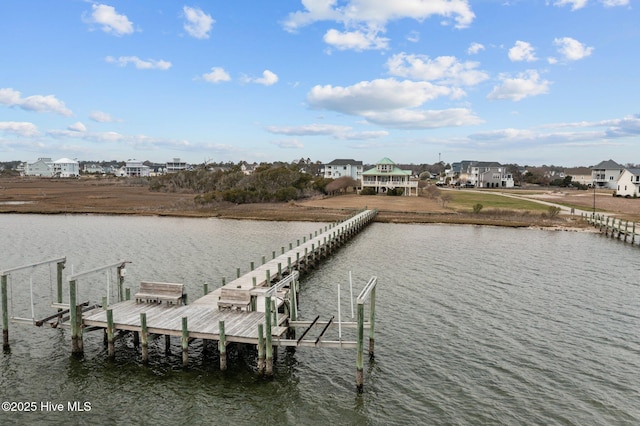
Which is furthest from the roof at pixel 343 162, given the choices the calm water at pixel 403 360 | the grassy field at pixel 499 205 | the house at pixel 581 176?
the calm water at pixel 403 360

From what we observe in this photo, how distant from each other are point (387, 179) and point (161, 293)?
3496 inches

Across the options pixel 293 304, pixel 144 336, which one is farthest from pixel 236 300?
pixel 144 336

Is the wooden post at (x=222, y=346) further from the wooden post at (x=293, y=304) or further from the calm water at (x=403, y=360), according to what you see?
the wooden post at (x=293, y=304)

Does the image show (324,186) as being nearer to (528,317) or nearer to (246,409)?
(528,317)

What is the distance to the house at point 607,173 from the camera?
419 feet

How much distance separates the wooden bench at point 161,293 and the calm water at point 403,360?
1.97 meters

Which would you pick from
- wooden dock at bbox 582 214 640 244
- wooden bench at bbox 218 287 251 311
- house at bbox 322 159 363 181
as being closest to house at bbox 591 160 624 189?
house at bbox 322 159 363 181

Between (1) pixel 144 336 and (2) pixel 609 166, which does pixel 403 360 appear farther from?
(2) pixel 609 166

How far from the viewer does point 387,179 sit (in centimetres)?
10506

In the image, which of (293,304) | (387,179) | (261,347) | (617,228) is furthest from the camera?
(387,179)

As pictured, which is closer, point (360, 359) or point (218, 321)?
point (360, 359)

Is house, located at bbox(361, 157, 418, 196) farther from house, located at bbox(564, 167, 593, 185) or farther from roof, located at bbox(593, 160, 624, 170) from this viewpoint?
house, located at bbox(564, 167, 593, 185)

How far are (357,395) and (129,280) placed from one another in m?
19.1

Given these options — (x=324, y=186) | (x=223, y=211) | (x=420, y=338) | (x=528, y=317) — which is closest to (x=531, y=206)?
(x=324, y=186)
